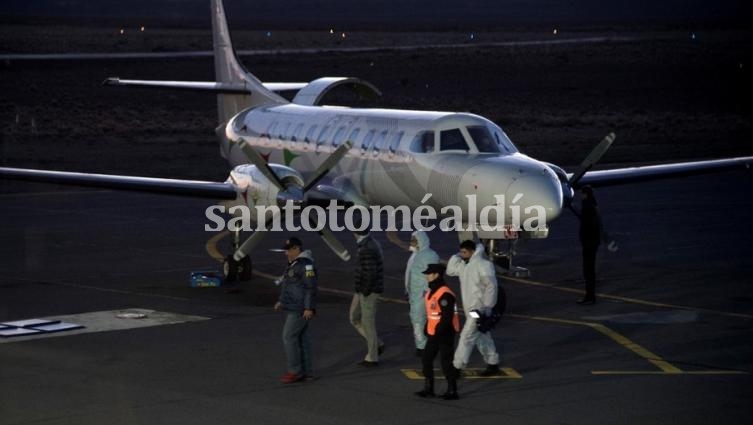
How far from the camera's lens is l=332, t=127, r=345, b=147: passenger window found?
1009 inches

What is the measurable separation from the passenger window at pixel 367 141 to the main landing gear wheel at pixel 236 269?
3.10 metres

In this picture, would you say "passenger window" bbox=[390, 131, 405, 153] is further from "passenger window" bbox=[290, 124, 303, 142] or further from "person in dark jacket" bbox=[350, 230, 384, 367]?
"person in dark jacket" bbox=[350, 230, 384, 367]

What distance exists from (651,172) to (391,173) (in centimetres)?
608

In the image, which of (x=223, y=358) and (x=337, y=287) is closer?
(x=223, y=358)

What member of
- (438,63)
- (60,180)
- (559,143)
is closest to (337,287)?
(60,180)

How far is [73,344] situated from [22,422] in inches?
168

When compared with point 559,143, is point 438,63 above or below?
above

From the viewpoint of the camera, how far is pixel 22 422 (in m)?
13.6

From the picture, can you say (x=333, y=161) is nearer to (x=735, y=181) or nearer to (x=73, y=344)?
(x=73, y=344)

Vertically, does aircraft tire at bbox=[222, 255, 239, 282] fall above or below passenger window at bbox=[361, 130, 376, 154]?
below

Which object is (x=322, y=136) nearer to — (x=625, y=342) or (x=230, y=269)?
(x=230, y=269)

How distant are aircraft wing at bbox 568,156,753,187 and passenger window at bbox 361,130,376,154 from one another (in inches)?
167

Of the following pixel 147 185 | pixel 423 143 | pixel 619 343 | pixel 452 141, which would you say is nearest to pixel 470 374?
pixel 619 343

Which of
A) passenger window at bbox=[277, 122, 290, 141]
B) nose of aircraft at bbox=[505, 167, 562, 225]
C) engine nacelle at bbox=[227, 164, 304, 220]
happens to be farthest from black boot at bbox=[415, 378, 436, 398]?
passenger window at bbox=[277, 122, 290, 141]
